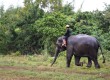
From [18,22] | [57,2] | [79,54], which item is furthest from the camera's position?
[57,2]

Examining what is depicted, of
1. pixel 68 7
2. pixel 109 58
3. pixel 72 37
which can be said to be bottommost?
pixel 109 58

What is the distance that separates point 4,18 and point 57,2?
23.2ft

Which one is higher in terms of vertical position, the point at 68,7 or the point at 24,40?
the point at 68,7

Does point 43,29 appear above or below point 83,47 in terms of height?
above

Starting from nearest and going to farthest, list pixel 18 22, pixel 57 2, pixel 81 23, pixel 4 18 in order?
pixel 81 23 → pixel 18 22 → pixel 4 18 → pixel 57 2

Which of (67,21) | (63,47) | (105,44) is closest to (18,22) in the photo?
(67,21)

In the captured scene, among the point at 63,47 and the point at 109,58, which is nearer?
the point at 63,47

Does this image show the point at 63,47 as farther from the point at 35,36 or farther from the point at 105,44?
the point at 35,36

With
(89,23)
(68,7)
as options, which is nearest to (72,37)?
(89,23)

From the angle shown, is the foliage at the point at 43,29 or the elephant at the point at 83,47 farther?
the foliage at the point at 43,29

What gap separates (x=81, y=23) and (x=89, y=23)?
0.69 m

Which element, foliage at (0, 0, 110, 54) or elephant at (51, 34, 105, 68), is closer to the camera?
elephant at (51, 34, 105, 68)

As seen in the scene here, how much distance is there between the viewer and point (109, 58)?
22250mm

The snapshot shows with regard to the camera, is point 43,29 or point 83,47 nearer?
point 83,47
